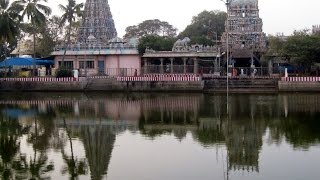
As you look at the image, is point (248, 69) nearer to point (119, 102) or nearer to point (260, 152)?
point (119, 102)

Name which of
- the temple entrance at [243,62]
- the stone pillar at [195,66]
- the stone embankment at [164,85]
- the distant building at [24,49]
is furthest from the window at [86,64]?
the temple entrance at [243,62]

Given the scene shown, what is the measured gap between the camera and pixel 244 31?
5603 centimetres

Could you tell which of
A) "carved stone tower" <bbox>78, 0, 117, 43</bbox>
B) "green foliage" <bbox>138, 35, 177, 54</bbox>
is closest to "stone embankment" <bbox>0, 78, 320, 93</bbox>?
"green foliage" <bbox>138, 35, 177, 54</bbox>

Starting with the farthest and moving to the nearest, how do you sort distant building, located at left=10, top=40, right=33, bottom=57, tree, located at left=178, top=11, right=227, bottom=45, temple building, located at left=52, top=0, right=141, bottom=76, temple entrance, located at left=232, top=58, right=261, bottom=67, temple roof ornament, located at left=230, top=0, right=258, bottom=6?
tree, located at left=178, top=11, right=227, bottom=45 → distant building, located at left=10, top=40, right=33, bottom=57 → temple roof ornament, located at left=230, top=0, right=258, bottom=6 → temple building, located at left=52, top=0, right=141, bottom=76 → temple entrance, located at left=232, top=58, right=261, bottom=67

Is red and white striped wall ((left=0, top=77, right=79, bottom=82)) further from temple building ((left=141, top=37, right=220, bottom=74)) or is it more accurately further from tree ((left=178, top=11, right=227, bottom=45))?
tree ((left=178, top=11, right=227, bottom=45))

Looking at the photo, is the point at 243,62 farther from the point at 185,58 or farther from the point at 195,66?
the point at 185,58

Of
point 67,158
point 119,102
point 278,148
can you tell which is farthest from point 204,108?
point 67,158

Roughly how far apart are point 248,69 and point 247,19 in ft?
26.5

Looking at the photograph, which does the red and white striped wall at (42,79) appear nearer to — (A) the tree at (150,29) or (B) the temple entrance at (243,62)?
(B) the temple entrance at (243,62)

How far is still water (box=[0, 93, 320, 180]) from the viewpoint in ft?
49.5

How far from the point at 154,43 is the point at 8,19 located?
16713 millimetres

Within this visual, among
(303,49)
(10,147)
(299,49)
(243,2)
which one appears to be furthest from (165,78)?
(10,147)

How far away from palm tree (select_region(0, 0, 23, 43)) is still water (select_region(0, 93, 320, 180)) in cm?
1860

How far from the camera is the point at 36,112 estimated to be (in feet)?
103
